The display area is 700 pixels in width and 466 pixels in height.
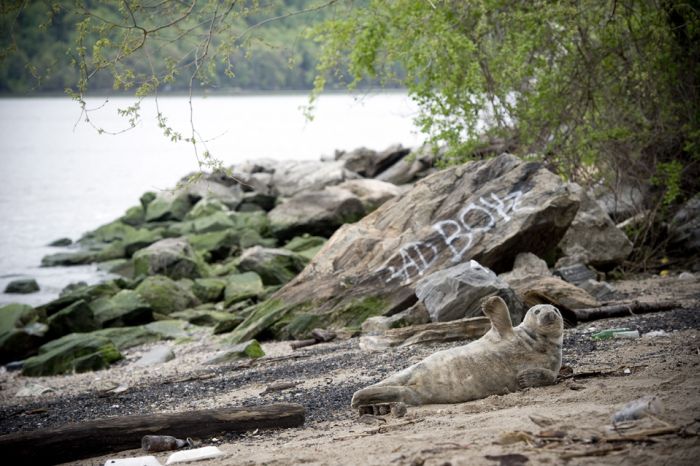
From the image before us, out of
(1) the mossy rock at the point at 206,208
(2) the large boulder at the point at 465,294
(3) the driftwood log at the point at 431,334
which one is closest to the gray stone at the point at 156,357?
(3) the driftwood log at the point at 431,334

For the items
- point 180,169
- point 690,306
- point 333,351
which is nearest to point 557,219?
point 690,306

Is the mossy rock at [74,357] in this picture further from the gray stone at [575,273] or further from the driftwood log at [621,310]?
the driftwood log at [621,310]

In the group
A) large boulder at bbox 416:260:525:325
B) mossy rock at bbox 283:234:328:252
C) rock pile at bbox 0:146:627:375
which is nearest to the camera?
large boulder at bbox 416:260:525:325

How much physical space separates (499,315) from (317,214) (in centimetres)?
1397

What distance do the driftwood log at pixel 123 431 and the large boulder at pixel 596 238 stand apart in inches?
296

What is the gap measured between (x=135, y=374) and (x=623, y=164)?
8.46m

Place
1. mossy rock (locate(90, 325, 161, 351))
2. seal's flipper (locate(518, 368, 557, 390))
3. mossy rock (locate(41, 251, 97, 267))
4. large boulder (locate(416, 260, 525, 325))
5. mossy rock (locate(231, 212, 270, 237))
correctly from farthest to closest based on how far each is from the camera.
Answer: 1. mossy rock (locate(41, 251, 97, 267))
2. mossy rock (locate(231, 212, 270, 237))
3. mossy rock (locate(90, 325, 161, 351))
4. large boulder (locate(416, 260, 525, 325))
5. seal's flipper (locate(518, 368, 557, 390))

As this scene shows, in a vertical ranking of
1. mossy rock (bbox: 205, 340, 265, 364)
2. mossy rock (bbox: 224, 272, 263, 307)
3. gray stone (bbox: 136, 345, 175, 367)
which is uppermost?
mossy rock (bbox: 224, 272, 263, 307)

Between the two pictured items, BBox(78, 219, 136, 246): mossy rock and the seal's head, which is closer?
the seal's head

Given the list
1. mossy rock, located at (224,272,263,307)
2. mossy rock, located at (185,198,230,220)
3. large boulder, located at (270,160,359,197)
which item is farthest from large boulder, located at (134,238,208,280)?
large boulder, located at (270,160,359,197)

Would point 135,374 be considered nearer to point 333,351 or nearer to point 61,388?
point 61,388

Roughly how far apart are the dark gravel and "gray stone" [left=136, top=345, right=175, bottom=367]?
2.37 metres

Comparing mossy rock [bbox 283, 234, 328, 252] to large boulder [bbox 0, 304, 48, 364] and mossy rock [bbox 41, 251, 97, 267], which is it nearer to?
large boulder [bbox 0, 304, 48, 364]

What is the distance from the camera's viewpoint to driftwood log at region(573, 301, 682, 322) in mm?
9305
